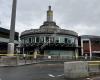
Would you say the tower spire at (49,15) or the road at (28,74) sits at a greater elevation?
the tower spire at (49,15)

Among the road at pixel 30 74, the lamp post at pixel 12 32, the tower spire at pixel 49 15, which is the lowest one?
the road at pixel 30 74

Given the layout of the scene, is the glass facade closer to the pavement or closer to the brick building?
the brick building

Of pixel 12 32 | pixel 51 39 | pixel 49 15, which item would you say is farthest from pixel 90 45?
pixel 12 32

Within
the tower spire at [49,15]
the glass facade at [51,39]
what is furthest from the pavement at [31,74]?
the tower spire at [49,15]

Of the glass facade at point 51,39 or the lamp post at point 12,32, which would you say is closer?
the lamp post at point 12,32

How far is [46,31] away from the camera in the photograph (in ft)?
235

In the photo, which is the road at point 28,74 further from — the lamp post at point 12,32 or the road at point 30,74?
the lamp post at point 12,32

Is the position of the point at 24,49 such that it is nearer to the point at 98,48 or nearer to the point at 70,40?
the point at 70,40

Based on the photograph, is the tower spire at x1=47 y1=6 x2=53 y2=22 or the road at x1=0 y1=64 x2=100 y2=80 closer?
the road at x1=0 y1=64 x2=100 y2=80

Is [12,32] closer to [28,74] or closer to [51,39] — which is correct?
[28,74]

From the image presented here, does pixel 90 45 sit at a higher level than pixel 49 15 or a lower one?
lower

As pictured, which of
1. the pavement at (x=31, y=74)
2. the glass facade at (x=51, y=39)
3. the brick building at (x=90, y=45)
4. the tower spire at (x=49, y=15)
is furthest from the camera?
the brick building at (x=90, y=45)

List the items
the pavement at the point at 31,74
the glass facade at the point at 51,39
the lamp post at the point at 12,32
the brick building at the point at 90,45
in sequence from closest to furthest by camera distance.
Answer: the pavement at the point at 31,74
the lamp post at the point at 12,32
the glass facade at the point at 51,39
the brick building at the point at 90,45

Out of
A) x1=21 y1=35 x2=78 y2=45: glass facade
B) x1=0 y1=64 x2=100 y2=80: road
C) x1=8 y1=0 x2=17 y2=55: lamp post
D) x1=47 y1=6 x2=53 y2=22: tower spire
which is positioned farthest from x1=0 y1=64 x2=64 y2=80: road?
x1=47 y1=6 x2=53 y2=22: tower spire
